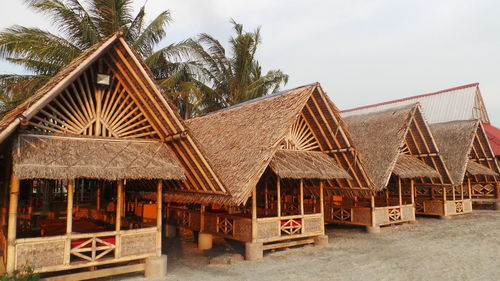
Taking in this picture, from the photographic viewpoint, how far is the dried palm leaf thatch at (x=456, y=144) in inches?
685

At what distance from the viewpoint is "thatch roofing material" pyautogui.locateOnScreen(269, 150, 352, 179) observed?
34.3 feet

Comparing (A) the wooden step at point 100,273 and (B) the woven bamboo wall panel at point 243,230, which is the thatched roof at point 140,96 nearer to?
(B) the woven bamboo wall panel at point 243,230

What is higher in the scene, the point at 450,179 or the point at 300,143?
the point at 300,143

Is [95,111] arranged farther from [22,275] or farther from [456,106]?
[456,106]

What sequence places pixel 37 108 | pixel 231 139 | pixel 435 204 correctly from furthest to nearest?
pixel 435 204
pixel 231 139
pixel 37 108

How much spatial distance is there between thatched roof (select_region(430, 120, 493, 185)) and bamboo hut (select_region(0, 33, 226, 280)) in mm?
13547

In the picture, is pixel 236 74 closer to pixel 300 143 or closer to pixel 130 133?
pixel 300 143

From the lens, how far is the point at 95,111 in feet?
27.5

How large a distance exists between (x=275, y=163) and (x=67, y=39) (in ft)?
39.9

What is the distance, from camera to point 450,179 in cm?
1652

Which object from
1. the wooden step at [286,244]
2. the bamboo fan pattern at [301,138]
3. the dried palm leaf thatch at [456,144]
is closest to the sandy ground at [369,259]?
the wooden step at [286,244]

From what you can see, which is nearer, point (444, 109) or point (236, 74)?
point (236, 74)

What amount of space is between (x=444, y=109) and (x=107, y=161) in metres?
29.3

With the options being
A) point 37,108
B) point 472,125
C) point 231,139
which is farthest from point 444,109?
point 37,108
